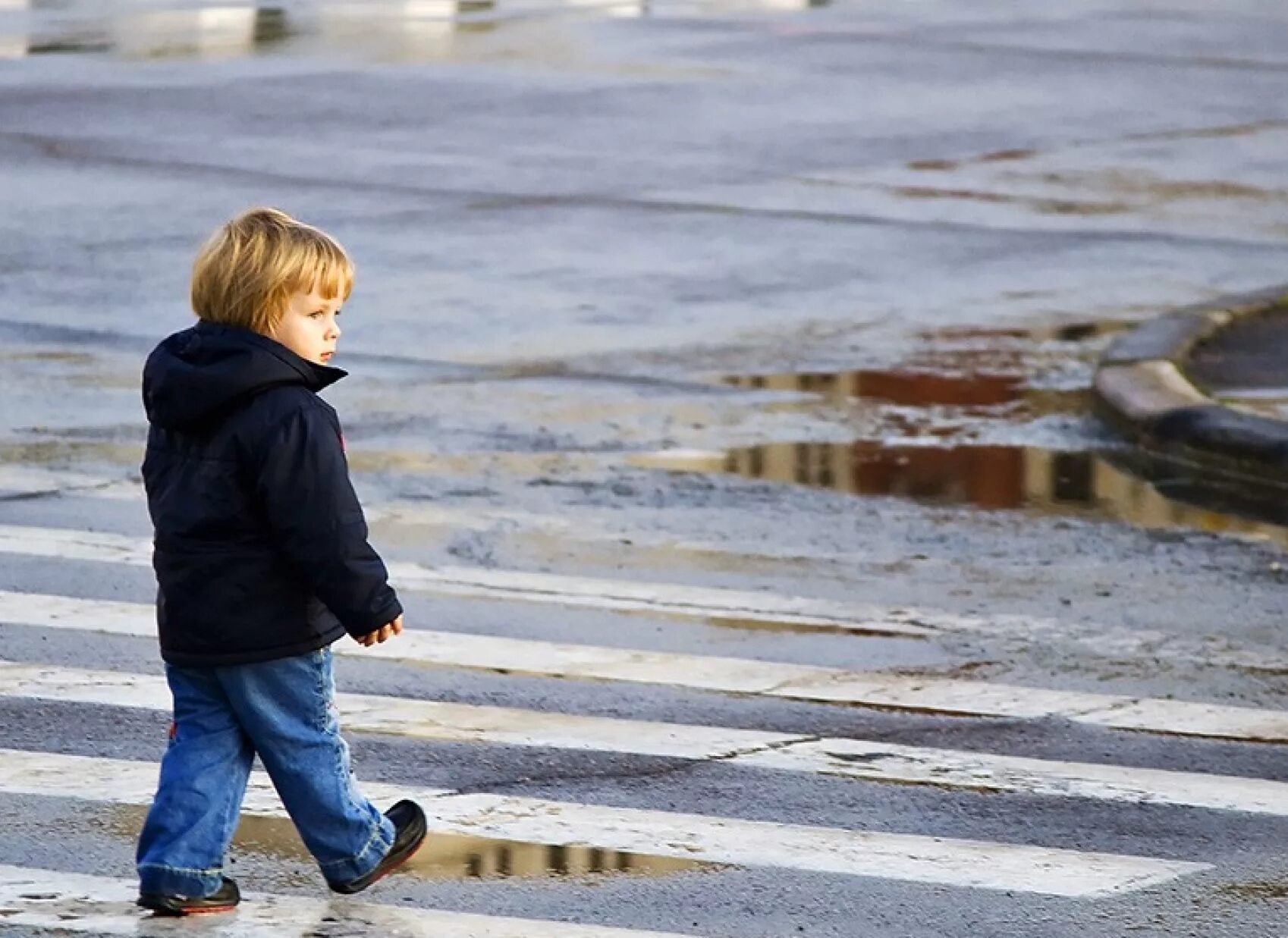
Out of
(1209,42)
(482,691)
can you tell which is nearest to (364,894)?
(482,691)

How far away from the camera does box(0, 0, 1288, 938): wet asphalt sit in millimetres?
6188

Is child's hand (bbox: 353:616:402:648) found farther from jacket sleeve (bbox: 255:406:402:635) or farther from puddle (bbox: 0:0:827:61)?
puddle (bbox: 0:0:827:61)

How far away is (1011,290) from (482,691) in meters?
7.49

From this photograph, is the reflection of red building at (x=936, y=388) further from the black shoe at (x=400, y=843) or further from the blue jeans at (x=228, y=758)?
the blue jeans at (x=228, y=758)

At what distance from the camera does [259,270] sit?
5.03m

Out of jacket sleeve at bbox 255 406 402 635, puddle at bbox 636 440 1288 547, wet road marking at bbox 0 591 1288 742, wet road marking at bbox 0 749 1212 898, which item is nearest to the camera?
jacket sleeve at bbox 255 406 402 635

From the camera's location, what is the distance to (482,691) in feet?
23.5

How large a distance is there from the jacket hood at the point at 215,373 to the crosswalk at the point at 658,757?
965 millimetres

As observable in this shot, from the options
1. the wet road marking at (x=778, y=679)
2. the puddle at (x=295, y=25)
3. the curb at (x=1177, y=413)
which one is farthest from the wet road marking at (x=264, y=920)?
the puddle at (x=295, y=25)

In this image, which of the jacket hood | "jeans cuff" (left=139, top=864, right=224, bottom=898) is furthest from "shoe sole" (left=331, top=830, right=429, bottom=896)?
the jacket hood

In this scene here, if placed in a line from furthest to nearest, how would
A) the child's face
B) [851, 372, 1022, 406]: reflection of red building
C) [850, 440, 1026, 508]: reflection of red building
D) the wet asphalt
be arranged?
1. [851, 372, 1022, 406]: reflection of red building
2. [850, 440, 1026, 508]: reflection of red building
3. the wet asphalt
4. the child's face

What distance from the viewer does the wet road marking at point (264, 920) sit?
521 centimetres

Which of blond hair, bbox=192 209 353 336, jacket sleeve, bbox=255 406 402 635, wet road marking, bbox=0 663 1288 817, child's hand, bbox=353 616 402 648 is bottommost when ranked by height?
wet road marking, bbox=0 663 1288 817

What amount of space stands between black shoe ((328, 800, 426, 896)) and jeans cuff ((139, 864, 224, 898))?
0.27 metres
